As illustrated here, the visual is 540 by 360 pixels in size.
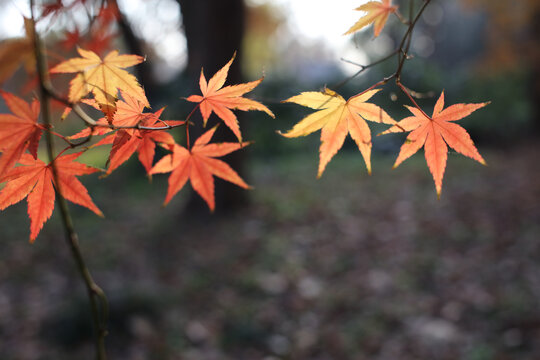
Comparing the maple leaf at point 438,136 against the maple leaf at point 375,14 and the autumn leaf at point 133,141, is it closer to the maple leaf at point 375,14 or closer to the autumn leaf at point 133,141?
the maple leaf at point 375,14

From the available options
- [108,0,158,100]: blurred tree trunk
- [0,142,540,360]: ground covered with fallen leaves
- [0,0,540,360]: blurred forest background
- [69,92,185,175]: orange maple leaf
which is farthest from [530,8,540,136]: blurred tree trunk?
[69,92,185,175]: orange maple leaf

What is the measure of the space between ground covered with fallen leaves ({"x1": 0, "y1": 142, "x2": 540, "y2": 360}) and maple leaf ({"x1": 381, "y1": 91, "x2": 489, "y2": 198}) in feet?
5.25

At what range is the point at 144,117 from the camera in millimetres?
736

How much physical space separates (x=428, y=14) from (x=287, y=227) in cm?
2212

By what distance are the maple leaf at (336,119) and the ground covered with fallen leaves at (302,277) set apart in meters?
1.64

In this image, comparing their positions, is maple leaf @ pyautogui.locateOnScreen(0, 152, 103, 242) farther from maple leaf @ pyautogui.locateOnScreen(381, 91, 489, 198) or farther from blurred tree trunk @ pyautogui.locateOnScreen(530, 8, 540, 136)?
blurred tree trunk @ pyautogui.locateOnScreen(530, 8, 540, 136)

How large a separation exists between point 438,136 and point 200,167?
1.64 feet

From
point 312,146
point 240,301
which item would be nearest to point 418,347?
point 240,301

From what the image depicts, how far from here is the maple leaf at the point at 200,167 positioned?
0.75 metres

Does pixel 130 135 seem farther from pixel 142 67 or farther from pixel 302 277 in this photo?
pixel 142 67

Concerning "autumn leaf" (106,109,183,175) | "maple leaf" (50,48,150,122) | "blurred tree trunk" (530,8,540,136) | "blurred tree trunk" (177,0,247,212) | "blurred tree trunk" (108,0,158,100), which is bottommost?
"autumn leaf" (106,109,183,175)

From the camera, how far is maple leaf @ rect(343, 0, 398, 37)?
78cm

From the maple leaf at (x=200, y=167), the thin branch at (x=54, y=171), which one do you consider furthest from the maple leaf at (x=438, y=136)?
the thin branch at (x=54, y=171)

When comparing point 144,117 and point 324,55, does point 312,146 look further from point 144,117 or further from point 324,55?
point 324,55
